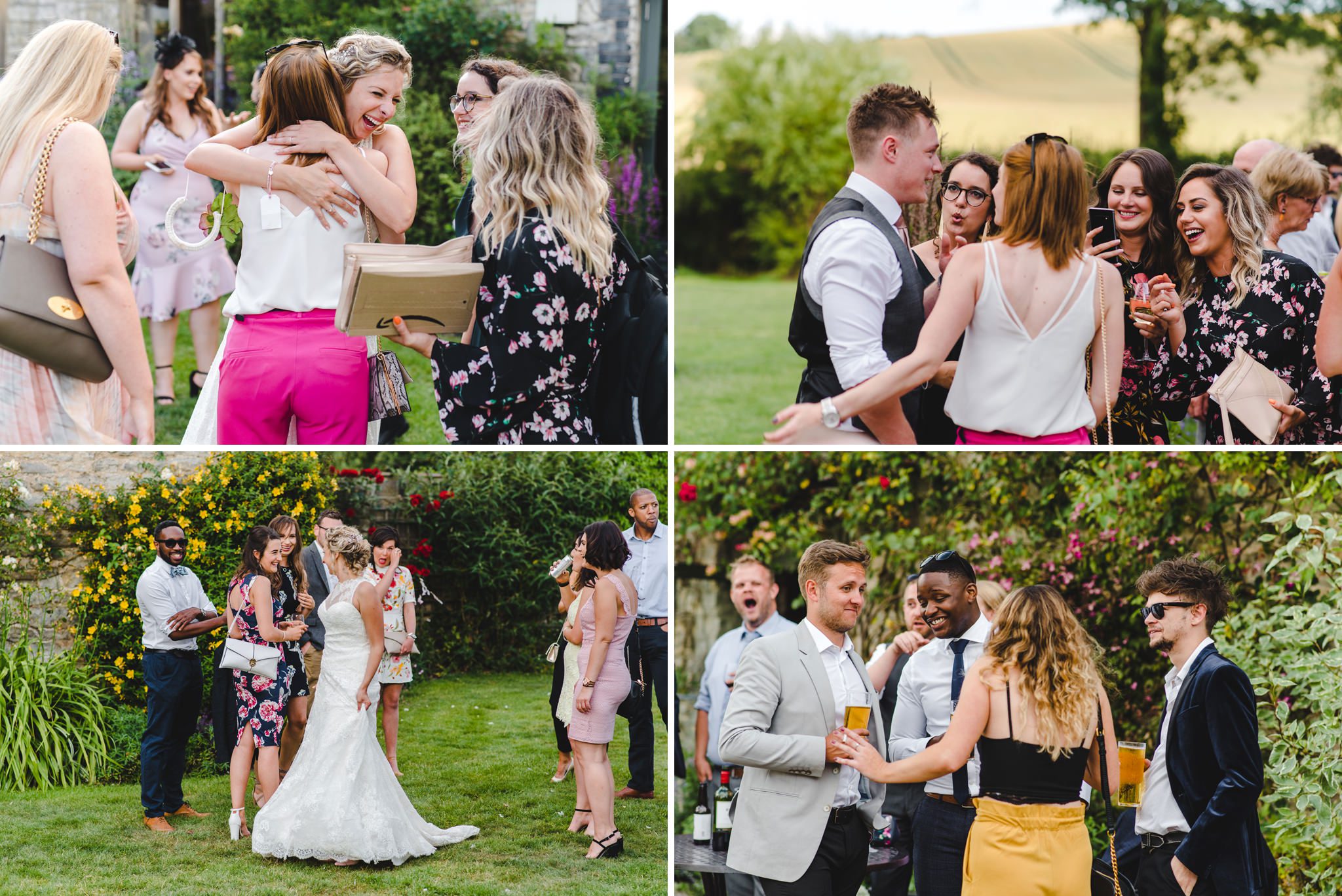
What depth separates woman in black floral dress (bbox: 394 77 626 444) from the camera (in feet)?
11.2

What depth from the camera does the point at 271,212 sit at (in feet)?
11.1

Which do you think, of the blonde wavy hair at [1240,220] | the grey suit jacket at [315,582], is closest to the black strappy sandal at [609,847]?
the grey suit jacket at [315,582]

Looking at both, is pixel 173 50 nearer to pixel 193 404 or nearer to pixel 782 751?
pixel 193 404

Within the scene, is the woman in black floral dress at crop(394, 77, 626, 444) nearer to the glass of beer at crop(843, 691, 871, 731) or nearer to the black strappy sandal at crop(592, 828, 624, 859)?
the glass of beer at crop(843, 691, 871, 731)

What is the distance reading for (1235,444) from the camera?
160 inches

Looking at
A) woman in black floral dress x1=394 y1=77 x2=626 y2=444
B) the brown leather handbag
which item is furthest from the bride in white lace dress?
the brown leather handbag

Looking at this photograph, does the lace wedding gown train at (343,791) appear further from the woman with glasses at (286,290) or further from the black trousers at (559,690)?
the woman with glasses at (286,290)

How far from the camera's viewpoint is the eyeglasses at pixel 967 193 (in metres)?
3.94

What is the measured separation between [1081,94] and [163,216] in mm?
16658

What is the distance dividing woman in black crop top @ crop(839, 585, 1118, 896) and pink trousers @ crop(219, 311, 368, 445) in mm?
1778

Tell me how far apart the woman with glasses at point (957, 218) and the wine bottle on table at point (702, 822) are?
1657 mm

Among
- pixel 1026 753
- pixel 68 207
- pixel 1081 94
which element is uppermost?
pixel 1081 94

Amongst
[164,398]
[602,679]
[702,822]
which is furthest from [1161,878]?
[164,398]

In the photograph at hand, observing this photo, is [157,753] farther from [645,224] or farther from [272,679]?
[645,224]
